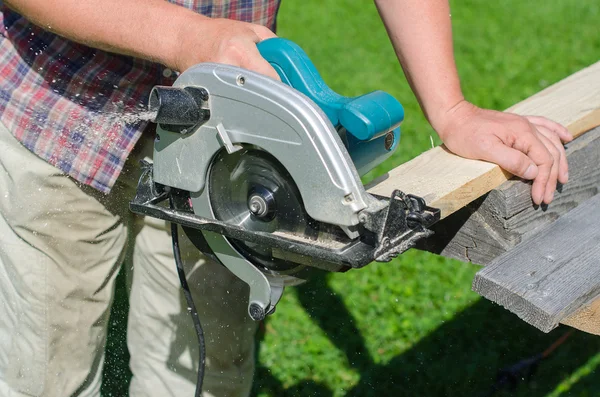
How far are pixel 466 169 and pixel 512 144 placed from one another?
0.41 feet

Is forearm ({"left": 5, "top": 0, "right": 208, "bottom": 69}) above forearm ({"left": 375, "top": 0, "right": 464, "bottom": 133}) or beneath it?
above

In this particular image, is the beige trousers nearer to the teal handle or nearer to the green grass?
the green grass

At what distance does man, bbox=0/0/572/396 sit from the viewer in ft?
5.76

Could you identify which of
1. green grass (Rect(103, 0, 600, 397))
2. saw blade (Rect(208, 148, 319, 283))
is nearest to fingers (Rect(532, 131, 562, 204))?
saw blade (Rect(208, 148, 319, 283))

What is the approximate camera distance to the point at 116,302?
317 centimetres

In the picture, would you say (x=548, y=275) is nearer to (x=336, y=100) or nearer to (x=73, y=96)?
(x=336, y=100)

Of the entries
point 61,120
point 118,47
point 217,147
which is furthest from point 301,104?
point 61,120

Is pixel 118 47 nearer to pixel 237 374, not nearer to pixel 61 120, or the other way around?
pixel 61 120

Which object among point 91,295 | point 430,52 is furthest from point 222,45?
point 91,295

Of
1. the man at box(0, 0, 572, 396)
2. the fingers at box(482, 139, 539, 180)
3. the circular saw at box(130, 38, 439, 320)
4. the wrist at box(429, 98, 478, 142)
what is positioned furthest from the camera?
the wrist at box(429, 98, 478, 142)

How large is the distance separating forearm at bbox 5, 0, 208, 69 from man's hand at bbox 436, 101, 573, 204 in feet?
2.19

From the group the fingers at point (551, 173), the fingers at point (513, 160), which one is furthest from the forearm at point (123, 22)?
the fingers at point (551, 173)

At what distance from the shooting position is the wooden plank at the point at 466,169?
5.84 feet

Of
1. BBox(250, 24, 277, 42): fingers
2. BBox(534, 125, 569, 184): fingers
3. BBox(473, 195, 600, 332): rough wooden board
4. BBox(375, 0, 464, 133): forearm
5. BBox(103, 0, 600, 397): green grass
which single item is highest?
BBox(250, 24, 277, 42): fingers
